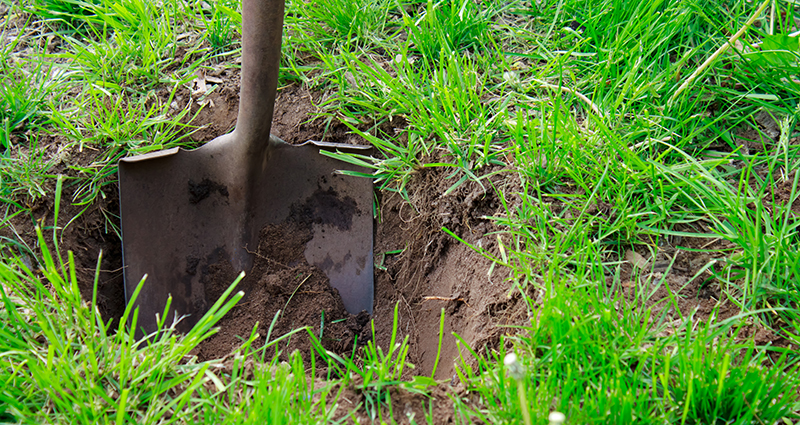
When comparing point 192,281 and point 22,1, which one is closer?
point 192,281

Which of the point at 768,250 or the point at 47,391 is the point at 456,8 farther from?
the point at 47,391

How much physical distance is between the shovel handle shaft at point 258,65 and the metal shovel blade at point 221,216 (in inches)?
4.8

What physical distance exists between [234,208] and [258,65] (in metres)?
0.56

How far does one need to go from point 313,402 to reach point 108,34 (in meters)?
1.83

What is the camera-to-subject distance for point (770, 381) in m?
1.13

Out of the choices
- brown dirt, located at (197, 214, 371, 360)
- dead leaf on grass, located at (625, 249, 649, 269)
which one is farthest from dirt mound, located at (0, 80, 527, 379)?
dead leaf on grass, located at (625, 249, 649, 269)

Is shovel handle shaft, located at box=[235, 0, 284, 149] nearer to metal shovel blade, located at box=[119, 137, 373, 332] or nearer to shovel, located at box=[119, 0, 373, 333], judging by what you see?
shovel, located at box=[119, 0, 373, 333]

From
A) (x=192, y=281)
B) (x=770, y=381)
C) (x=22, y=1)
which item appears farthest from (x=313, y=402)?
(x=22, y=1)

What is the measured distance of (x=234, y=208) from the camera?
6.03 feet

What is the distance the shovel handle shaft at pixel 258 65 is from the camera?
1393 mm

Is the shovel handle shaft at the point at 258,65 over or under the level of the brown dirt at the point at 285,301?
over

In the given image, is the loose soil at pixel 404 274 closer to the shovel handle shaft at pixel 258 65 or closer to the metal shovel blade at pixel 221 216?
the metal shovel blade at pixel 221 216

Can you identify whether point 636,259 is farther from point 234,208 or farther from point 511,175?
point 234,208

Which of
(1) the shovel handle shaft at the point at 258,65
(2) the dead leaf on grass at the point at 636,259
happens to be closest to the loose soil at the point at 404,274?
(2) the dead leaf on grass at the point at 636,259
